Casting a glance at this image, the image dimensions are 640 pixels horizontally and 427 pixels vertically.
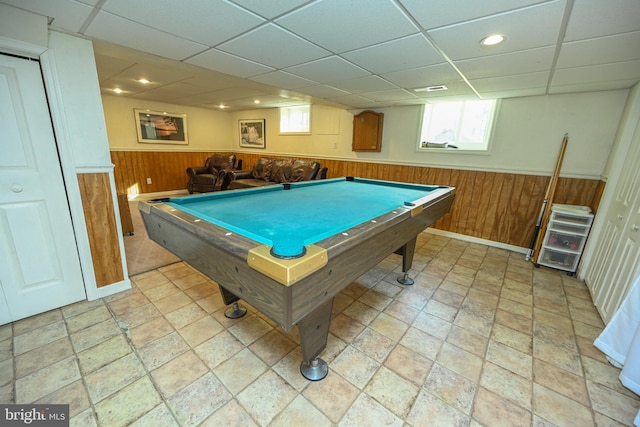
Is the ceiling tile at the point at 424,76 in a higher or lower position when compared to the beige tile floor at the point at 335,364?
higher

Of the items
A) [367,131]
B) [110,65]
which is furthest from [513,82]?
[110,65]

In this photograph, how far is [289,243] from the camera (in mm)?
1135

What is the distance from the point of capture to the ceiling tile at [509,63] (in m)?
1.80

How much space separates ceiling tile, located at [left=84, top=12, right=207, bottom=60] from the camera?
1.57 metres

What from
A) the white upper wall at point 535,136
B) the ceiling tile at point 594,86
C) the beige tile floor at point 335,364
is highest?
the ceiling tile at point 594,86

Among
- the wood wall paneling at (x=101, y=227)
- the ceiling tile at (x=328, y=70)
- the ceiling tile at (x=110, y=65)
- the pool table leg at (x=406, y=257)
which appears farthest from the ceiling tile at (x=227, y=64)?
the pool table leg at (x=406, y=257)

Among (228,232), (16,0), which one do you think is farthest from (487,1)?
(16,0)

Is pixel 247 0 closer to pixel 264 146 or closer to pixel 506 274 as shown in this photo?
pixel 506 274

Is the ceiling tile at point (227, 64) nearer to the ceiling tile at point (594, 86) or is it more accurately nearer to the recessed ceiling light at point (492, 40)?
the recessed ceiling light at point (492, 40)

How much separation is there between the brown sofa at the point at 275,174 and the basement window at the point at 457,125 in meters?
1.90

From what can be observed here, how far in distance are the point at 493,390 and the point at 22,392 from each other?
8.30 feet

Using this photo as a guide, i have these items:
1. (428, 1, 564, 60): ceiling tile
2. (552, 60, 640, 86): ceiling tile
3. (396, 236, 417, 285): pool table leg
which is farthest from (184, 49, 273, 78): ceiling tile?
(552, 60, 640, 86): ceiling tile

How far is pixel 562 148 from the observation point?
2.95 meters

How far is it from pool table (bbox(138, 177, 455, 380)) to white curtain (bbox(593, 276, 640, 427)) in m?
1.24
